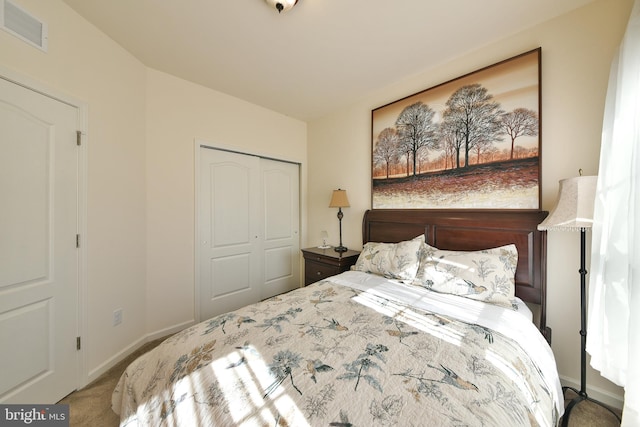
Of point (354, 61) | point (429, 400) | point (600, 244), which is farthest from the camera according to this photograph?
point (354, 61)

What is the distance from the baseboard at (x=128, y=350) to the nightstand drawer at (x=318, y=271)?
141 centimetres

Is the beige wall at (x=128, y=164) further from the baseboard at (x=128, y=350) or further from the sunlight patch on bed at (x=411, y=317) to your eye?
the sunlight patch on bed at (x=411, y=317)

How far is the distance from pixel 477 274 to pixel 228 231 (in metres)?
2.59

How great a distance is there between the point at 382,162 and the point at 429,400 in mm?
2276

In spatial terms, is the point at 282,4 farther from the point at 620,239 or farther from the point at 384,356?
the point at 620,239

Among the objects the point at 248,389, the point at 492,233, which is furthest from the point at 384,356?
the point at 492,233

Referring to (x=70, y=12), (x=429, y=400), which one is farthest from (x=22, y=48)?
(x=429, y=400)

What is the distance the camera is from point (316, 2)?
1605mm

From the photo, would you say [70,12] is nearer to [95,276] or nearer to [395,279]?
[95,276]

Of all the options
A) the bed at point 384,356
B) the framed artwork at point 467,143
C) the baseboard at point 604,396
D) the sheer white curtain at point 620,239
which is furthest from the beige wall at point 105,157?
the baseboard at point 604,396

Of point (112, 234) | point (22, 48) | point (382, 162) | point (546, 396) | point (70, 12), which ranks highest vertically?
point (70, 12)

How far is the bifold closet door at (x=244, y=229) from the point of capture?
2.79 meters

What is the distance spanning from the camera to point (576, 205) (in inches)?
53.7

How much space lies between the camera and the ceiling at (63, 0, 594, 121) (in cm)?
165
